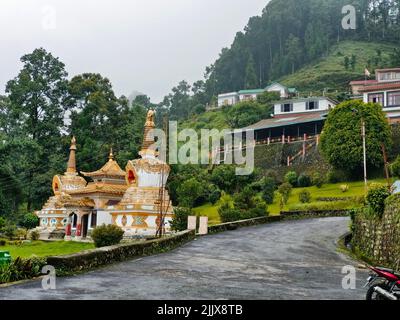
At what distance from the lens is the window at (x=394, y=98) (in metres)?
62.6

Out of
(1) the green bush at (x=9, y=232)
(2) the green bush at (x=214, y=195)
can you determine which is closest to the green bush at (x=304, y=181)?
(2) the green bush at (x=214, y=195)

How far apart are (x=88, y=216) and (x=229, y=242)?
19335 mm

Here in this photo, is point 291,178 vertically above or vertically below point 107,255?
above

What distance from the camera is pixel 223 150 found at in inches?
2926

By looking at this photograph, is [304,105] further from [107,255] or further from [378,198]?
[107,255]

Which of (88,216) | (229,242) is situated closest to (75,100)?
(88,216)

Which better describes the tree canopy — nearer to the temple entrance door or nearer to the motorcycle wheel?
the temple entrance door

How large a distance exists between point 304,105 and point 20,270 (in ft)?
230

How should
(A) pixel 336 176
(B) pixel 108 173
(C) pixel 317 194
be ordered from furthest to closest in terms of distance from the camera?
(A) pixel 336 176 → (C) pixel 317 194 → (B) pixel 108 173

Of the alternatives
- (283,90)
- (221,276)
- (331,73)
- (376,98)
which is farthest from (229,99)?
(221,276)

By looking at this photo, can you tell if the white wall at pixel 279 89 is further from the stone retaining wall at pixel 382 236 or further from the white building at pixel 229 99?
the stone retaining wall at pixel 382 236

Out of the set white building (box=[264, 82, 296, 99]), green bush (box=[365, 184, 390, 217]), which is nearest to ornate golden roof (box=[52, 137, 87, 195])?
green bush (box=[365, 184, 390, 217])

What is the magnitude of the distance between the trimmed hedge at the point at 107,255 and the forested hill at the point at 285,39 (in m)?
101

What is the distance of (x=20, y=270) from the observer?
13.1 m
